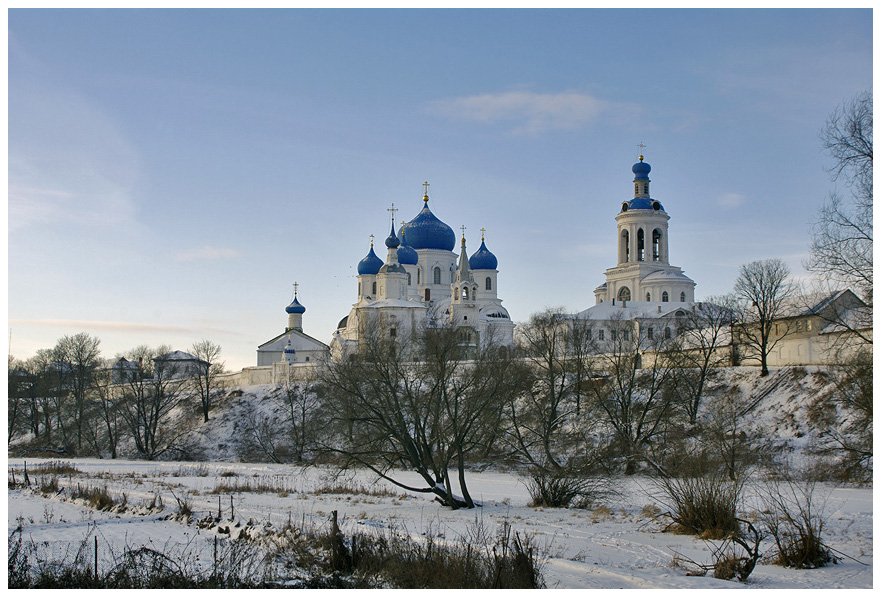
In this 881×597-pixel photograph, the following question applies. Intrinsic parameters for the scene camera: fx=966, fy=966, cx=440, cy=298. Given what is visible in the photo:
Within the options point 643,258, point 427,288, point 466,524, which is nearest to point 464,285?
point 427,288

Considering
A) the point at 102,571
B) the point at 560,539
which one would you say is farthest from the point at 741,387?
the point at 102,571

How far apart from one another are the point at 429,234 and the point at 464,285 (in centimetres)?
863

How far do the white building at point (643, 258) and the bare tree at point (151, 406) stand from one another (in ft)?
105

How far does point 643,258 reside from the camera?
7606 cm

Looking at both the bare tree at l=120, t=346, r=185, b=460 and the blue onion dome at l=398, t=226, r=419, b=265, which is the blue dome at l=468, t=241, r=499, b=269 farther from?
the bare tree at l=120, t=346, r=185, b=460

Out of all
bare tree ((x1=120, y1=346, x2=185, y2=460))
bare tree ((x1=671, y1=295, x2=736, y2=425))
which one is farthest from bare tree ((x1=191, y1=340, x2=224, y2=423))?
bare tree ((x1=671, y1=295, x2=736, y2=425))

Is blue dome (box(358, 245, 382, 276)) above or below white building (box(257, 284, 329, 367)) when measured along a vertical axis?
above

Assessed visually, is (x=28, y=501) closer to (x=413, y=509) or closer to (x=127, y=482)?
(x=127, y=482)

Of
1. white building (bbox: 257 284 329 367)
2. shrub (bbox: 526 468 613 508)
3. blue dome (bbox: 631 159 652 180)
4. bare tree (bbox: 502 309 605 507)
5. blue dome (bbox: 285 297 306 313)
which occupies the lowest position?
shrub (bbox: 526 468 613 508)

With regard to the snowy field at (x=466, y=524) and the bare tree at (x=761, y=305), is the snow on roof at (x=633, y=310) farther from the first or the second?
the snowy field at (x=466, y=524)

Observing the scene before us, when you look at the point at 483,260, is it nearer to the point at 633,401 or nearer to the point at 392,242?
the point at 392,242

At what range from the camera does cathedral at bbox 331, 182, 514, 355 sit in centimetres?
6625

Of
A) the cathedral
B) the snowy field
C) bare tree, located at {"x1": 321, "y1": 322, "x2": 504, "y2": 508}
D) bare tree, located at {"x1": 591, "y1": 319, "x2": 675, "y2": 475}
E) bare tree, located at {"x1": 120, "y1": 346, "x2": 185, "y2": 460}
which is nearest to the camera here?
the snowy field

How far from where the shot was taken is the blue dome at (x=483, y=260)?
7762 cm
